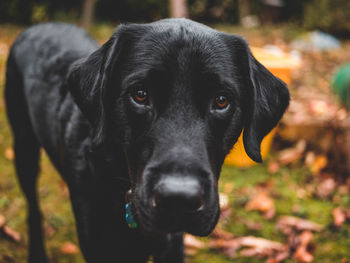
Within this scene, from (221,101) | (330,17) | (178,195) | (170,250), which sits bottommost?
(330,17)

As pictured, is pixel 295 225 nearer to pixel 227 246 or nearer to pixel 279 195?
pixel 279 195

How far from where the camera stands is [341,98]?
4.57 meters

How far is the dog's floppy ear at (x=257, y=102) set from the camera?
2059 mm

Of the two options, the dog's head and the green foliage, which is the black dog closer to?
the dog's head

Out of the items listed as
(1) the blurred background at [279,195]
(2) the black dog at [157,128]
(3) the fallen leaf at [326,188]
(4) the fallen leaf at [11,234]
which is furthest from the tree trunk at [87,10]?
(2) the black dog at [157,128]

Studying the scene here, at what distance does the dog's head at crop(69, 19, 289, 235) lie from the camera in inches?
63.9

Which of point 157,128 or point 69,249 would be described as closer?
point 157,128

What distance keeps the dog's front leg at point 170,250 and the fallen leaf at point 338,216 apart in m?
1.89

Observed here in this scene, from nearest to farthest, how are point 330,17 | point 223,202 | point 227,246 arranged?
point 227,246, point 223,202, point 330,17

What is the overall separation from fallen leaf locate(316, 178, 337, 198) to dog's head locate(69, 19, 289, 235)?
2.16m

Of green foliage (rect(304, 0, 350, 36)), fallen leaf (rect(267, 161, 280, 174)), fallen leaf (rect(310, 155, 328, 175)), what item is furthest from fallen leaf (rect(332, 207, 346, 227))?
green foliage (rect(304, 0, 350, 36))

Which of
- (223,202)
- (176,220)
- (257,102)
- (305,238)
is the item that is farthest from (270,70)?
(176,220)

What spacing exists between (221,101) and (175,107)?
26cm

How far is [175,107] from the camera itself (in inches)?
71.6
